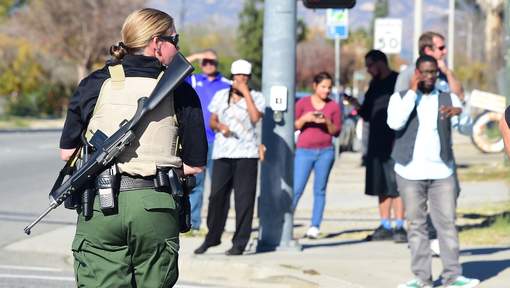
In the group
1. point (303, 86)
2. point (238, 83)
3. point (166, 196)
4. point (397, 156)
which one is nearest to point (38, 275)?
point (238, 83)

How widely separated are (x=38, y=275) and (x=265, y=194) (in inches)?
88.5

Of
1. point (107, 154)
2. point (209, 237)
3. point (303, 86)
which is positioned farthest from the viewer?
point (303, 86)

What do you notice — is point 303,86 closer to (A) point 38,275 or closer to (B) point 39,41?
(B) point 39,41

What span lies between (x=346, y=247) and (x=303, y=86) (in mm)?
71195

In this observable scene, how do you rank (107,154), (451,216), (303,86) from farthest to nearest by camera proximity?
(303,86), (451,216), (107,154)

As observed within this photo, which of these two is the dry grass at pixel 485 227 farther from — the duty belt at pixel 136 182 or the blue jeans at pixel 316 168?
the duty belt at pixel 136 182

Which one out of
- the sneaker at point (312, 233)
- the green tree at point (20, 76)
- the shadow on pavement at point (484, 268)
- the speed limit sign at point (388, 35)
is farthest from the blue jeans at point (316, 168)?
the green tree at point (20, 76)

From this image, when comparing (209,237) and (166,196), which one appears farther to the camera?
(209,237)

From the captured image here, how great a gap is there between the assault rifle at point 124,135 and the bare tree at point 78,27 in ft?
187

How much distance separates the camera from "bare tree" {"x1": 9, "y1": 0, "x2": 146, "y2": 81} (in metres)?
62.2

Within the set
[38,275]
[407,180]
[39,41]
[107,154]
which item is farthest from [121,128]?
[39,41]

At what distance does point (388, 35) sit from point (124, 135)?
58.8 feet

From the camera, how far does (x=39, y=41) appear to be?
63.8 m

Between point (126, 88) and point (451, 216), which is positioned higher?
point (126, 88)
